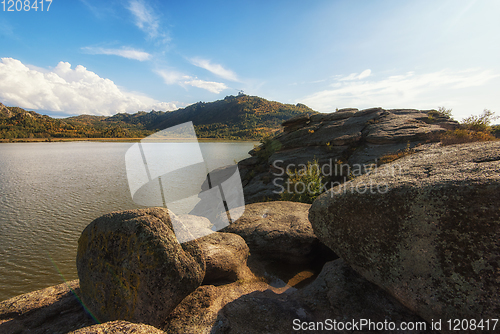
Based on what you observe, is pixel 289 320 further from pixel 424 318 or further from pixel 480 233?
pixel 480 233

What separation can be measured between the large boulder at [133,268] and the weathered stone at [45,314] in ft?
2.06

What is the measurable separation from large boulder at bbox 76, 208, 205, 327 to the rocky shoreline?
0.02 m

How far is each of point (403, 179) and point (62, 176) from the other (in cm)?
3605

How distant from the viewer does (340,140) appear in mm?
16750

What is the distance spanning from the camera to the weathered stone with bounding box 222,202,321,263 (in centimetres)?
731

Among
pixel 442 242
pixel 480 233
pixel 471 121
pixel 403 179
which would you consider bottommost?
pixel 442 242

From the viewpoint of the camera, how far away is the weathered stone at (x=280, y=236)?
731 cm

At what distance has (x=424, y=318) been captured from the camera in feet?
11.4

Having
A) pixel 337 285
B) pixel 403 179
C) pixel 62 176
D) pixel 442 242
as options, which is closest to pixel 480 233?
pixel 442 242

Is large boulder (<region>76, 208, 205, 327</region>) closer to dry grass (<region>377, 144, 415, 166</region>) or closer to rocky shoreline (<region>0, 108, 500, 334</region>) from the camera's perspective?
rocky shoreline (<region>0, 108, 500, 334</region>)

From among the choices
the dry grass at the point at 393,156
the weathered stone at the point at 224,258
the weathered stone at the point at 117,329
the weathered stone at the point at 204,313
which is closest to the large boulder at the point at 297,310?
the weathered stone at the point at 204,313

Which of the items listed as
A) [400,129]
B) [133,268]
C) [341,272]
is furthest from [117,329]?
[400,129]

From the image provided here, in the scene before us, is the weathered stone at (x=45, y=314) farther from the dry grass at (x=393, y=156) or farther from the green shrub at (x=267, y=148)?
the green shrub at (x=267, y=148)

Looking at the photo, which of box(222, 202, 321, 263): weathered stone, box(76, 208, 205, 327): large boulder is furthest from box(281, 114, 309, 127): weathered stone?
box(76, 208, 205, 327): large boulder
